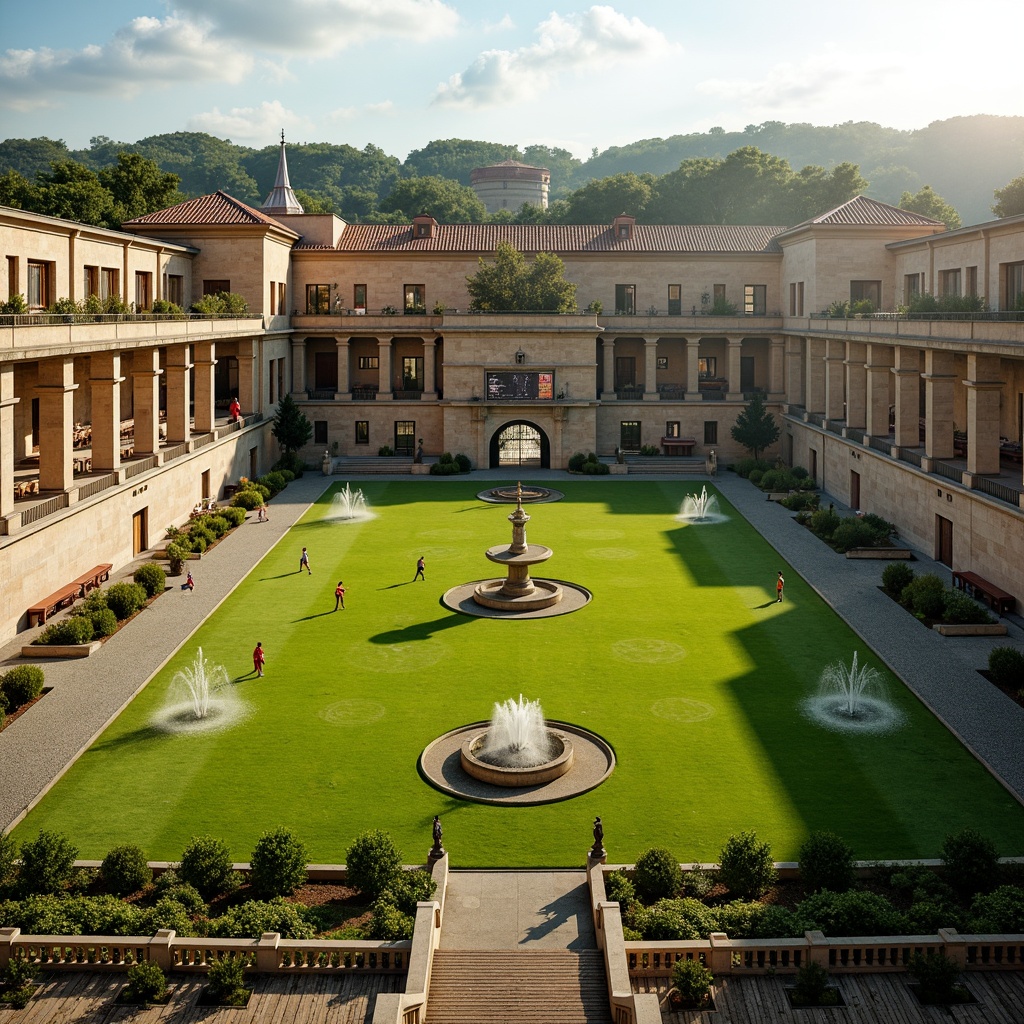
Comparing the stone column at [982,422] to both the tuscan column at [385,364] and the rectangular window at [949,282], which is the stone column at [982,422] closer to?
the rectangular window at [949,282]

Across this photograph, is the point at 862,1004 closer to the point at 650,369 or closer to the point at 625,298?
the point at 650,369

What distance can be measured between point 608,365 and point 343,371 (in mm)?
18646

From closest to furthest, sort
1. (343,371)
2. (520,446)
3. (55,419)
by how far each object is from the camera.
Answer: (55,419), (520,446), (343,371)

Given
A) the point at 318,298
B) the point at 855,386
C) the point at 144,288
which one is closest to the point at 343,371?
the point at 318,298

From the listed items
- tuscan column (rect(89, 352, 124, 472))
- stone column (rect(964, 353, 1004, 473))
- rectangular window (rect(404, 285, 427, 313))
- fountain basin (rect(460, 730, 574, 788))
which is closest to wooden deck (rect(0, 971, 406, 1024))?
fountain basin (rect(460, 730, 574, 788))

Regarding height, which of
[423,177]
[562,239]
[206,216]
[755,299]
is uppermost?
[423,177]

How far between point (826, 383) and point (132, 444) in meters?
39.5

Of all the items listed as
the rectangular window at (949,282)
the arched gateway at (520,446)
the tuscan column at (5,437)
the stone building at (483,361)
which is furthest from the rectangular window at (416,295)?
the tuscan column at (5,437)

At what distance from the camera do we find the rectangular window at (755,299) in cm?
8319

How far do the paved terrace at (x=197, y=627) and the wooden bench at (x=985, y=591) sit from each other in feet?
1.88

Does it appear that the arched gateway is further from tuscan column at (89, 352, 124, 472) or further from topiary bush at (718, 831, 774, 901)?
topiary bush at (718, 831, 774, 901)

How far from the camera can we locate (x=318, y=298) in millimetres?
83125

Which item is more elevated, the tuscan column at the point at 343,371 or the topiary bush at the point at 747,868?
the tuscan column at the point at 343,371

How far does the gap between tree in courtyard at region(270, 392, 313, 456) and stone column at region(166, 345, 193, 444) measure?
625 inches
